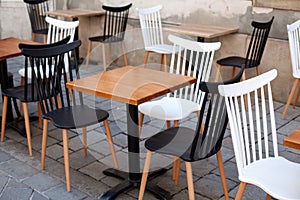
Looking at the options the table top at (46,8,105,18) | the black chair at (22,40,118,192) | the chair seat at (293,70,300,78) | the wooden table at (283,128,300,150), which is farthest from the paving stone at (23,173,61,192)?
the table top at (46,8,105,18)

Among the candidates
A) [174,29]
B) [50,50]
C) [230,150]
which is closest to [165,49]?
[174,29]

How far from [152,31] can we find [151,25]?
0.08m

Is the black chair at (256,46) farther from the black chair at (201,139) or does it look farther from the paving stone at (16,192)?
the paving stone at (16,192)

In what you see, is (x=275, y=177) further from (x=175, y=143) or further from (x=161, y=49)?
(x=161, y=49)

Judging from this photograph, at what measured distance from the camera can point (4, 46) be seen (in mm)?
3891

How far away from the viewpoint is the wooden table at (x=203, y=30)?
180 inches

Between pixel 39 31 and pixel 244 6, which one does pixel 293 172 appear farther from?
pixel 39 31

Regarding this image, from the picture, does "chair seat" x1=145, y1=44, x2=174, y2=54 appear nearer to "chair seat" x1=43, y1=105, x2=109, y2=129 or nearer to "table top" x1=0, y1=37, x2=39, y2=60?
"table top" x1=0, y1=37, x2=39, y2=60

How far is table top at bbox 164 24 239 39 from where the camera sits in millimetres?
4574

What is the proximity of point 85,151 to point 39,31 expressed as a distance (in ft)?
10.8

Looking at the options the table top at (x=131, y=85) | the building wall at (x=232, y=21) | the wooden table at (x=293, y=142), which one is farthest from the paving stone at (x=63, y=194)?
the building wall at (x=232, y=21)

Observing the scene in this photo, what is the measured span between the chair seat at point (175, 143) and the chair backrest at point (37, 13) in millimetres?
4086

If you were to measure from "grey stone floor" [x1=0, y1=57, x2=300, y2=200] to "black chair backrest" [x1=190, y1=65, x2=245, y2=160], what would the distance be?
0.50 metres

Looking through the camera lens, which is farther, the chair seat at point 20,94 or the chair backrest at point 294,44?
the chair backrest at point 294,44
